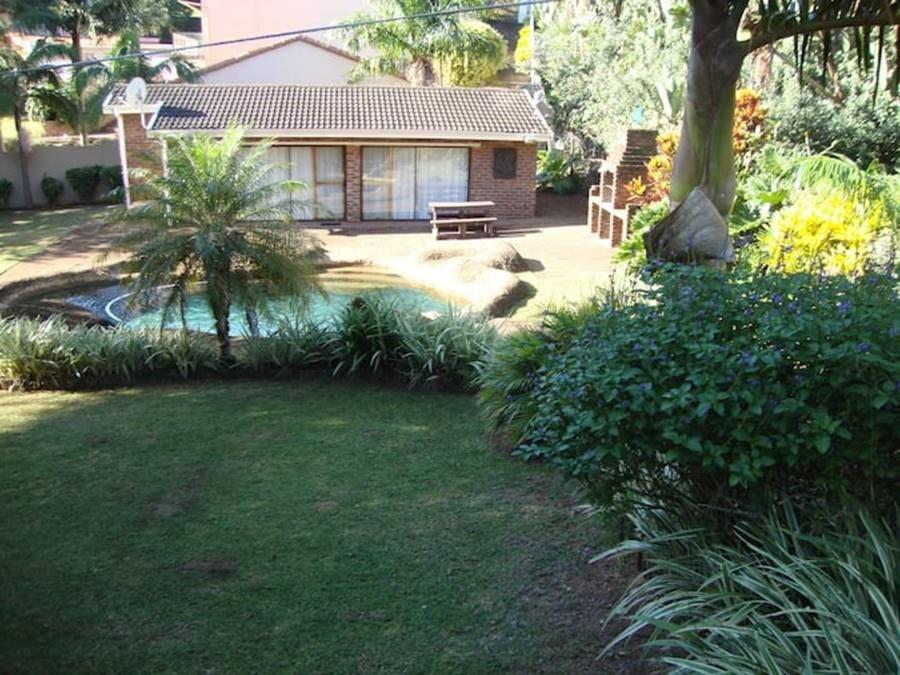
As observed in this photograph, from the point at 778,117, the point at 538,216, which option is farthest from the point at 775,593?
the point at 538,216

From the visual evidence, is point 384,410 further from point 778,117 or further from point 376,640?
point 778,117

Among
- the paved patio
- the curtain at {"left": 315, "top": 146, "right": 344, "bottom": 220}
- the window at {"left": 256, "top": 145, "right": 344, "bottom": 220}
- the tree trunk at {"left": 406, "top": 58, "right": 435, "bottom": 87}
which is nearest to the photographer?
the paved patio

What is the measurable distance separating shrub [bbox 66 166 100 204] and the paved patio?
5.95 m

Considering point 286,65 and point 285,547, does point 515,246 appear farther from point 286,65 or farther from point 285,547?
point 286,65

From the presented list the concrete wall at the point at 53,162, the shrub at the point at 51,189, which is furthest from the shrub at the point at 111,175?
the shrub at the point at 51,189

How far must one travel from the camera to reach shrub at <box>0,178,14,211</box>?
2523 cm

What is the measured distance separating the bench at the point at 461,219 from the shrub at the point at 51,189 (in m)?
13.1

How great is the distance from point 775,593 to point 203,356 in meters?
7.55

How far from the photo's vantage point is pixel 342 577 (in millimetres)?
4543

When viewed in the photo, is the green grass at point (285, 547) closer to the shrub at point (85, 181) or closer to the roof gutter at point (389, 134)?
the roof gutter at point (389, 134)

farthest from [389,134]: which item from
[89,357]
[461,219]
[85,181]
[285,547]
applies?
[285,547]

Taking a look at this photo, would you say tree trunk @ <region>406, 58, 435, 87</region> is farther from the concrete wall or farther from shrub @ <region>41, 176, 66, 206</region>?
shrub @ <region>41, 176, 66, 206</region>

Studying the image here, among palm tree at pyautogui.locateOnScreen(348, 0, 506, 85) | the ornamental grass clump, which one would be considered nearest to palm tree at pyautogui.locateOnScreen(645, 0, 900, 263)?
the ornamental grass clump

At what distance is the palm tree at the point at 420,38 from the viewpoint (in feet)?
94.0
